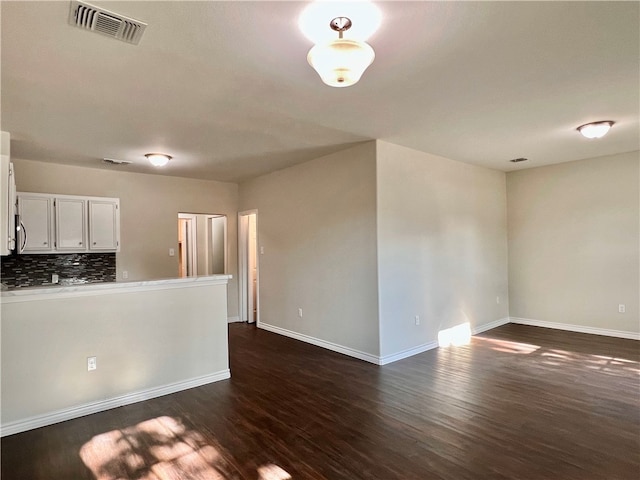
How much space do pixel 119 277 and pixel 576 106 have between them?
20.3ft

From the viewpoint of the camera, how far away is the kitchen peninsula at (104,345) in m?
2.89

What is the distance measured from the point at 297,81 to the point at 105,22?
1230 millimetres

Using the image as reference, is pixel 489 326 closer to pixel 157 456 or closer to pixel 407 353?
pixel 407 353

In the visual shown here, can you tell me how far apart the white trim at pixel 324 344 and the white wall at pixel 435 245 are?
0.75ft

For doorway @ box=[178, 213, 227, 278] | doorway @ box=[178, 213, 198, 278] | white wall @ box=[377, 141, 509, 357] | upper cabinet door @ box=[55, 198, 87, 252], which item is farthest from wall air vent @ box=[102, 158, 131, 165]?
white wall @ box=[377, 141, 509, 357]

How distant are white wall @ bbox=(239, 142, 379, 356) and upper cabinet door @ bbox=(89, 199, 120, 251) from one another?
7.22 ft

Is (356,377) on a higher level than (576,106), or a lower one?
lower

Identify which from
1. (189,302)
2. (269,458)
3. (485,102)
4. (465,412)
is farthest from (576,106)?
(189,302)

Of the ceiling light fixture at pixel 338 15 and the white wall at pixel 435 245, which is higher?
the ceiling light fixture at pixel 338 15

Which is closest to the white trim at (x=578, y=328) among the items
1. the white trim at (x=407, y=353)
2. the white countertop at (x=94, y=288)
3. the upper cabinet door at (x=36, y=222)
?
the white trim at (x=407, y=353)

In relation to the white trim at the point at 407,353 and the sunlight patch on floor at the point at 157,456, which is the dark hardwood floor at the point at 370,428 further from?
the white trim at the point at 407,353

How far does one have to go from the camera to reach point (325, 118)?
3.47m

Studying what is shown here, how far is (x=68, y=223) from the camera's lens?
4.92 meters

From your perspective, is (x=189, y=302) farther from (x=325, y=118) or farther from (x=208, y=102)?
(x=325, y=118)
